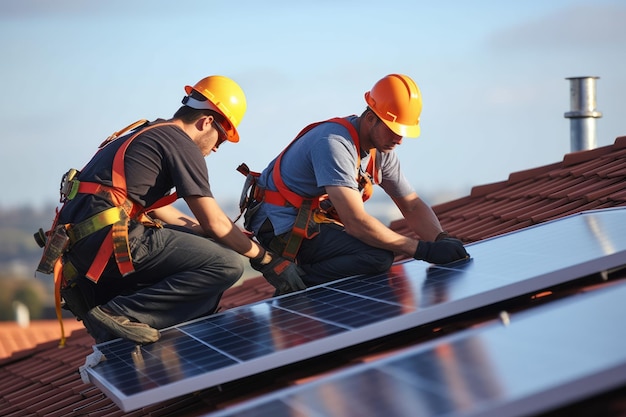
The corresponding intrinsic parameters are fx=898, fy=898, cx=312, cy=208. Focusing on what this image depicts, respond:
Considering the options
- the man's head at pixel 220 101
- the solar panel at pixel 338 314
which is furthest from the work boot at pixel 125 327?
the man's head at pixel 220 101

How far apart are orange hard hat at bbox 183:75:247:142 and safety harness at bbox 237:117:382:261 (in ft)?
1.55

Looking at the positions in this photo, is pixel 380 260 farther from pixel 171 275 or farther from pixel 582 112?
pixel 582 112

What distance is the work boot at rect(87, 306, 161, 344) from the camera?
498cm

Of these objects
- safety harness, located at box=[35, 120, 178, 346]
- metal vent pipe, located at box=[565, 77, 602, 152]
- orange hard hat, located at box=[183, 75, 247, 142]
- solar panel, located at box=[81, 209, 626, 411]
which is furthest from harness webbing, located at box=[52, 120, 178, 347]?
metal vent pipe, located at box=[565, 77, 602, 152]

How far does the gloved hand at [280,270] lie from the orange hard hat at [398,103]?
1.11 meters

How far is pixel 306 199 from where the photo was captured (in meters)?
5.96

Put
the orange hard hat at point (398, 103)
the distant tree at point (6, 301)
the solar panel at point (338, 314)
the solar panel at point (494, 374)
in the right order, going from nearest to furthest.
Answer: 1. the solar panel at point (494, 374)
2. the solar panel at point (338, 314)
3. the orange hard hat at point (398, 103)
4. the distant tree at point (6, 301)

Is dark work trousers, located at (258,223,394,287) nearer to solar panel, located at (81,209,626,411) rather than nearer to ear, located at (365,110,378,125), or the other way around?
solar panel, located at (81,209,626,411)

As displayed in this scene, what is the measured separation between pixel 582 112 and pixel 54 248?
28.0ft

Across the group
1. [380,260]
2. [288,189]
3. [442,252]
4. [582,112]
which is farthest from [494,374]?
[582,112]

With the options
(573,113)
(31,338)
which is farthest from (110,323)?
(31,338)

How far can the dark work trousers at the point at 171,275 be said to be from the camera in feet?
17.4

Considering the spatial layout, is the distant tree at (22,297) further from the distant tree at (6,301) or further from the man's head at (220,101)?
the man's head at (220,101)

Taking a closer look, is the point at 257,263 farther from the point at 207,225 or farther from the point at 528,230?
the point at 528,230
